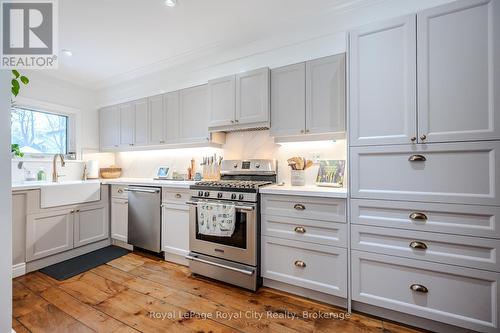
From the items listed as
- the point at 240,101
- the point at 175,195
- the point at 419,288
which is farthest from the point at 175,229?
the point at 419,288

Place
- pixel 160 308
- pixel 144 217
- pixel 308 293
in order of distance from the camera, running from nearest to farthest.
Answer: pixel 160 308 < pixel 308 293 < pixel 144 217

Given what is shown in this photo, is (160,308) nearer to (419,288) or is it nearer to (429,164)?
(419,288)

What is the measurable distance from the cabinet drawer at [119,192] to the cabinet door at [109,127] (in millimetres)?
898

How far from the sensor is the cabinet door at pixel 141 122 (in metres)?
3.31

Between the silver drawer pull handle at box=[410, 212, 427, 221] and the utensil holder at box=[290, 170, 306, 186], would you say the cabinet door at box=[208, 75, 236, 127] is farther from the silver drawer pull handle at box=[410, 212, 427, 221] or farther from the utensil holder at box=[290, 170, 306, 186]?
the silver drawer pull handle at box=[410, 212, 427, 221]

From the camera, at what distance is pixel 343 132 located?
2.04m

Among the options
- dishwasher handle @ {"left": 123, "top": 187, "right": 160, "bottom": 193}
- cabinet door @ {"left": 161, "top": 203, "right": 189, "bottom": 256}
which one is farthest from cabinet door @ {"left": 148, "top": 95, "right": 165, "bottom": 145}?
cabinet door @ {"left": 161, "top": 203, "right": 189, "bottom": 256}

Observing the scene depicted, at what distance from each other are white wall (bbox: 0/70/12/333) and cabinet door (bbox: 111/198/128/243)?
5.74 feet

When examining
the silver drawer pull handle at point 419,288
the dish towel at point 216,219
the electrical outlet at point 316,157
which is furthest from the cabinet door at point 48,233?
the silver drawer pull handle at point 419,288

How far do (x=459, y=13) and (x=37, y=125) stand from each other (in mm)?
4803

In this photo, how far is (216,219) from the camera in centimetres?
214

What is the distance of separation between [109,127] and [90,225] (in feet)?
5.55


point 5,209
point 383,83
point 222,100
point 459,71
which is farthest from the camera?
point 222,100

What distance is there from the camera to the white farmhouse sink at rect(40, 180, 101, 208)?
248cm
